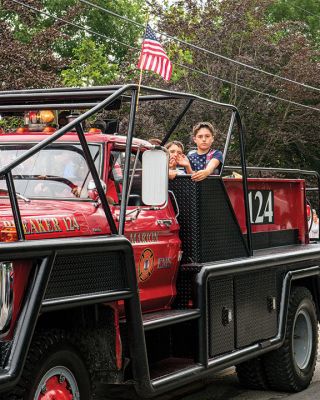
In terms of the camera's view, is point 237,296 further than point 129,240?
Yes

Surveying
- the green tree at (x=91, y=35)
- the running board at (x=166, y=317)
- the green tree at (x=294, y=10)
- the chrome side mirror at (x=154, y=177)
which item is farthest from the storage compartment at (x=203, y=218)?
the green tree at (x=294, y=10)

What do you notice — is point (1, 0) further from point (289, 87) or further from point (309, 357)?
point (309, 357)

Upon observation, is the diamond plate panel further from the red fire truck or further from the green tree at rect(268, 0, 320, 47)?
the green tree at rect(268, 0, 320, 47)

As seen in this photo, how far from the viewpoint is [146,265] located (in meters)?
6.64

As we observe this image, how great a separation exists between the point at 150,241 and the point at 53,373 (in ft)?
5.42

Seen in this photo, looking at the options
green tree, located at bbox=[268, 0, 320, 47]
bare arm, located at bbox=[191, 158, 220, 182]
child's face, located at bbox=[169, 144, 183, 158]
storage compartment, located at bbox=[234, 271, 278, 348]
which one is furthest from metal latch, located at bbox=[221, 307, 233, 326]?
green tree, located at bbox=[268, 0, 320, 47]

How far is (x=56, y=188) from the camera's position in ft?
20.9

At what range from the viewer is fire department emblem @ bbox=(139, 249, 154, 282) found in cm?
656

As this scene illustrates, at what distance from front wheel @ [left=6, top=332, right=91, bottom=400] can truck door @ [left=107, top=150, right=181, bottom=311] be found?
1.14m

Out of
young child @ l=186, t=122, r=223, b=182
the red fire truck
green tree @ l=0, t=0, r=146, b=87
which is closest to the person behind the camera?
the red fire truck

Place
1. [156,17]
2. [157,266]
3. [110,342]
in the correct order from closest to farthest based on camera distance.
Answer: [110,342] → [157,266] → [156,17]

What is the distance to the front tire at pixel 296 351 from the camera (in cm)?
847

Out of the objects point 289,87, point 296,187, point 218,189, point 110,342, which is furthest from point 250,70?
point 110,342

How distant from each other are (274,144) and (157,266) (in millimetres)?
23842
